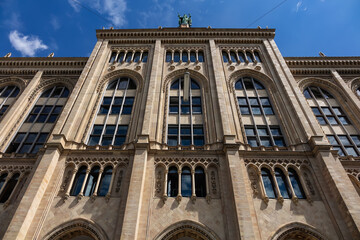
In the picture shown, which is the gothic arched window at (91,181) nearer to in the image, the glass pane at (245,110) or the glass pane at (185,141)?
the glass pane at (185,141)

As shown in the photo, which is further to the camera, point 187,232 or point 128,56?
point 128,56

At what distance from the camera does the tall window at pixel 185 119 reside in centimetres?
1816

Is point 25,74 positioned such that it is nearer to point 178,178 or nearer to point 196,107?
point 196,107

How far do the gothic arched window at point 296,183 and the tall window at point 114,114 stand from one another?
1250 cm

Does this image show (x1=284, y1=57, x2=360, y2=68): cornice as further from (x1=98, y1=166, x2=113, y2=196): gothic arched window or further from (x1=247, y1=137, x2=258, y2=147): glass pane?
(x1=98, y1=166, x2=113, y2=196): gothic arched window

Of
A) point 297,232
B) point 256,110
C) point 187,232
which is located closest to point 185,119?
point 256,110

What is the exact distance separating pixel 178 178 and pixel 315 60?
23564 mm

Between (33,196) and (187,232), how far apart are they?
9.00m

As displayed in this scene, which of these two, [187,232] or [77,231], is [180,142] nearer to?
[187,232]

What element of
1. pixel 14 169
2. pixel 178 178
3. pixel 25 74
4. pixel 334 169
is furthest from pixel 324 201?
pixel 25 74

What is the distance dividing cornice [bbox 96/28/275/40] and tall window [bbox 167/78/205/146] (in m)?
8.69

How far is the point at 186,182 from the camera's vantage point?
15039 millimetres

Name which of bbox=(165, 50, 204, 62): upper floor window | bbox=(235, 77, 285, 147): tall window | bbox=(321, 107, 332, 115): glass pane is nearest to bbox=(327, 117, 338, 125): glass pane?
bbox=(321, 107, 332, 115): glass pane

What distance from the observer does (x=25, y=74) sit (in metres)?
27.1
